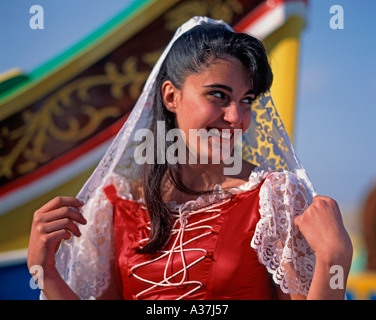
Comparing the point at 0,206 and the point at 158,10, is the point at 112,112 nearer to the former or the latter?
the point at 158,10

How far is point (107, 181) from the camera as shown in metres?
1.37

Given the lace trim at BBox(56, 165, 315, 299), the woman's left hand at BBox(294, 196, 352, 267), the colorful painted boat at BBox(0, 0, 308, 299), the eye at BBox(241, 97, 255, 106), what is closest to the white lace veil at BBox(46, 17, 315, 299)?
the lace trim at BBox(56, 165, 315, 299)

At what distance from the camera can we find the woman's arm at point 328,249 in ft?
3.03

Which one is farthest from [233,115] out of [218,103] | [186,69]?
[186,69]

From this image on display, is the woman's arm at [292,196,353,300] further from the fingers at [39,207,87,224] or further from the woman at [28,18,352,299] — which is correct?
the fingers at [39,207,87,224]

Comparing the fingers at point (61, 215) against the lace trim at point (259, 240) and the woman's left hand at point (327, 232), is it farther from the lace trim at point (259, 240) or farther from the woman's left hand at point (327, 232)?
the woman's left hand at point (327, 232)

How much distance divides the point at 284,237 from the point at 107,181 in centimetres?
58

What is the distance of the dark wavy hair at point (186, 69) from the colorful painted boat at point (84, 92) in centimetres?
60

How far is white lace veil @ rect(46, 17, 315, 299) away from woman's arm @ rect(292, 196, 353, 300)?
0.29 meters

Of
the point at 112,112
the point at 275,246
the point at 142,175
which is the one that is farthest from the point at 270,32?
the point at 275,246

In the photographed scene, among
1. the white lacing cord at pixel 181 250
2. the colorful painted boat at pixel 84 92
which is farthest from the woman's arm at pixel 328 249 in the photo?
the colorful painted boat at pixel 84 92

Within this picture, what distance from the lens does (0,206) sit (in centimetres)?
183

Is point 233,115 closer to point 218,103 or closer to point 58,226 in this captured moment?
point 218,103
